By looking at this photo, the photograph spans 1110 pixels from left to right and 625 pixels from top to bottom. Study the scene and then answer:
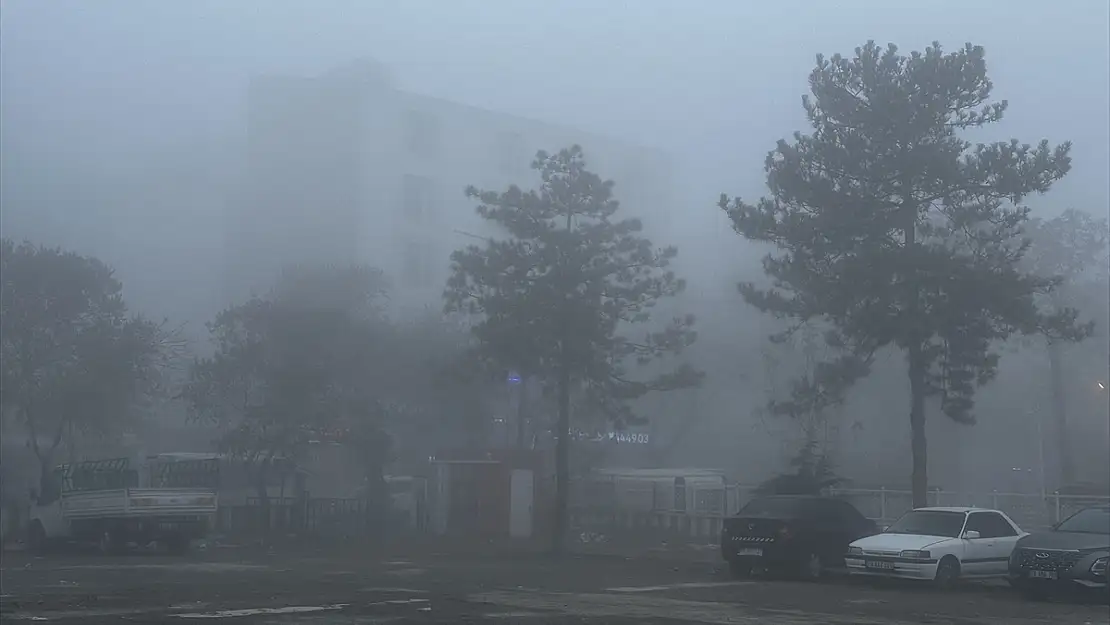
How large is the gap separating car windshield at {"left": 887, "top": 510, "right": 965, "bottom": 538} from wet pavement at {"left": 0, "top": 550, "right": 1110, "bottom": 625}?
0.96m

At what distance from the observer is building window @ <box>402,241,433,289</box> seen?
139 feet

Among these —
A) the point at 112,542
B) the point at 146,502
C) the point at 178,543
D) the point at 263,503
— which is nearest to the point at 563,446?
the point at 178,543

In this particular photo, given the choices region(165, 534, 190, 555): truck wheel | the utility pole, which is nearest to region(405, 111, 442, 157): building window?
the utility pole

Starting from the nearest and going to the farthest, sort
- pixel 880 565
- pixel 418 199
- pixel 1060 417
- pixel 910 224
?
pixel 880 565 → pixel 910 224 → pixel 1060 417 → pixel 418 199

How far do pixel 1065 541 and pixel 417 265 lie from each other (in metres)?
29.7

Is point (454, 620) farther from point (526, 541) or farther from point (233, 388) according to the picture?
point (233, 388)

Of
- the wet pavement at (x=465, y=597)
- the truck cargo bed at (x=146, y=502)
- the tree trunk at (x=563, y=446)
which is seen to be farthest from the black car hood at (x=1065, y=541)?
the truck cargo bed at (x=146, y=502)

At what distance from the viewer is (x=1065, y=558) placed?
17.2m

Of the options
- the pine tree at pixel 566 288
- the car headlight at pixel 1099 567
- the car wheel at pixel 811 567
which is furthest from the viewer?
the pine tree at pixel 566 288

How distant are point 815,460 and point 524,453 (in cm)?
851

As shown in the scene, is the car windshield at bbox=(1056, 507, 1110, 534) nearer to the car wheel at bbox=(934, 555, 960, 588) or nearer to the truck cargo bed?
the car wheel at bbox=(934, 555, 960, 588)

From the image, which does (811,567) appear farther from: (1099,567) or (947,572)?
(1099,567)

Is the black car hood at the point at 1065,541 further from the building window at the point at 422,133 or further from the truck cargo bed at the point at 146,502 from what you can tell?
the building window at the point at 422,133

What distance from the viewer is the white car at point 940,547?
18781mm
